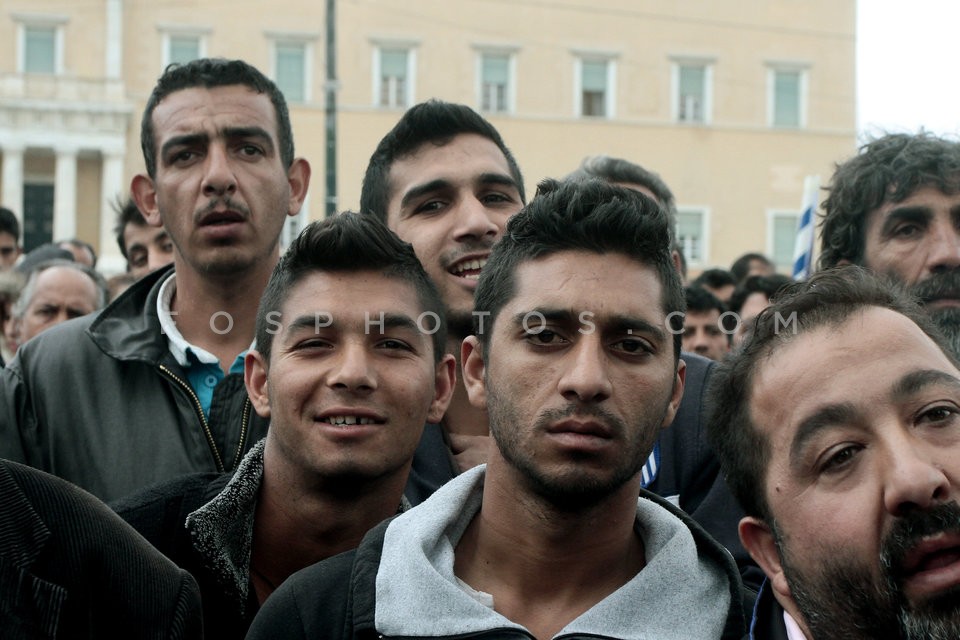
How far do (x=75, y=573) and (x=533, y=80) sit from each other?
99.0ft

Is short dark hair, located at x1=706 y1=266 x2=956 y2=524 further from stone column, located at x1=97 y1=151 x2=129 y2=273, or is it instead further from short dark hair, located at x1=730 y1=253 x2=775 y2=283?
stone column, located at x1=97 y1=151 x2=129 y2=273

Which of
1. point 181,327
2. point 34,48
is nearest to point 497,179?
point 181,327

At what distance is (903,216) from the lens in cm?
445

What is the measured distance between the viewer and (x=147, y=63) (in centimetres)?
3033

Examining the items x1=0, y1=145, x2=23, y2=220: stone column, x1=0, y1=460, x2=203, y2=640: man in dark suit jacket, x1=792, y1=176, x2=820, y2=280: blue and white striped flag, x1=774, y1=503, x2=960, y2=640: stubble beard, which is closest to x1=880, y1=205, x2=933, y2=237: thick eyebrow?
x1=774, y1=503, x2=960, y2=640: stubble beard

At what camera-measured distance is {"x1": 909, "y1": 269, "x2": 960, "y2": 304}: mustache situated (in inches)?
158

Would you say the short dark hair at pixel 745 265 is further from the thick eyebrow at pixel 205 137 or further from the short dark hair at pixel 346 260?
the short dark hair at pixel 346 260

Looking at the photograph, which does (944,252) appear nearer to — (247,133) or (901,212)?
(901,212)

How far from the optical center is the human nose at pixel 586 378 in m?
2.97

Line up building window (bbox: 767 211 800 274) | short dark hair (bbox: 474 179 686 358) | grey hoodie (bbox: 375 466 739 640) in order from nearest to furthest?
grey hoodie (bbox: 375 466 739 640)
short dark hair (bbox: 474 179 686 358)
building window (bbox: 767 211 800 274)

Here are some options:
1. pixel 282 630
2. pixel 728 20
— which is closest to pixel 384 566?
pixel 282 630

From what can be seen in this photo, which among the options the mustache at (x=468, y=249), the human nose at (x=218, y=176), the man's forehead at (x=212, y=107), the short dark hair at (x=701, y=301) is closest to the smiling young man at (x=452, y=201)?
the mustache at (x=468, y=249)

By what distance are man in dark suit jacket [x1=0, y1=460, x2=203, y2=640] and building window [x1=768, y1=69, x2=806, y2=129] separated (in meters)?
32.1

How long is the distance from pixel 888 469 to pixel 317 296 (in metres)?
1.68
